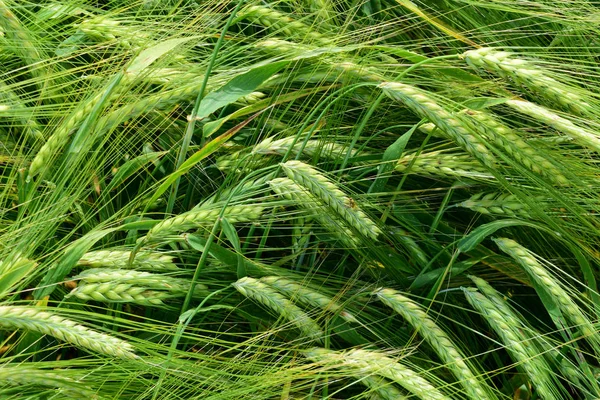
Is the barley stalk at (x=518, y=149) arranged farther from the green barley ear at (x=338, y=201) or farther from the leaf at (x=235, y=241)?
the leaf at (x=235, y=241)

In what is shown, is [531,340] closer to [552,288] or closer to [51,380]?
[552,288]

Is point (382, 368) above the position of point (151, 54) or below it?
below

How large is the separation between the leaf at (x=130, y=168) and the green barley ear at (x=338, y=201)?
46 centimetres

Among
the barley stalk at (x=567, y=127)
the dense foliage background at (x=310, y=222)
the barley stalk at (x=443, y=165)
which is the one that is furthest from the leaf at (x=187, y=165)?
the barley stalk at (x=567, y=127)

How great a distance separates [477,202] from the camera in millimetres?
1505

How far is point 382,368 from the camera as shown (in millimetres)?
1214

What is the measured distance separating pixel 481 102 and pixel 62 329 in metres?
0.87

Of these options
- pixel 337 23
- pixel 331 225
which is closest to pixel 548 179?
pixel 331 225

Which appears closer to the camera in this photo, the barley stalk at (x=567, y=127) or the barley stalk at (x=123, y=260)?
the barley stalk at (x=567, y=127)

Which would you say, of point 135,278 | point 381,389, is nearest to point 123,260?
point 135,278

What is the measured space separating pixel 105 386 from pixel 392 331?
56 centimetres

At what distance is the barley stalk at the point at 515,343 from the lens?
4.23 ft

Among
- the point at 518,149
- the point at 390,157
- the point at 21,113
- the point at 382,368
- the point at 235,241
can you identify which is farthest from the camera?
the point at 21,113

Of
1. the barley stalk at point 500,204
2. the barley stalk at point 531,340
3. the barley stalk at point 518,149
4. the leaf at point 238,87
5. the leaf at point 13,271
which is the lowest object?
the barley stalk at point 531,340
